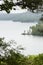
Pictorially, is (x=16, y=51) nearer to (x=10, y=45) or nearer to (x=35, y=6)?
(x=10, y=45)

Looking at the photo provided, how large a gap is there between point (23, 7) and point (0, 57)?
0.64 m

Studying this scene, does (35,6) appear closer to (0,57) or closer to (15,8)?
(15,8)

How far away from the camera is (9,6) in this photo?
245 cm

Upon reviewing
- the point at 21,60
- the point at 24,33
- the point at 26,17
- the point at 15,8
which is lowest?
the point at 24,33

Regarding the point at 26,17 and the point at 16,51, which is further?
the point at 26,17

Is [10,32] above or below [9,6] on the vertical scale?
below

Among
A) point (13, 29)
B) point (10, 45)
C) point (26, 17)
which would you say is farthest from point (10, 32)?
point (10, 45)

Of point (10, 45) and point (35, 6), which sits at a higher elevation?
point (35, 6)

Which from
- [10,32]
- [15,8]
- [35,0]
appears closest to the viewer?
[35,0]

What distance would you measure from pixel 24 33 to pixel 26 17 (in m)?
1.50

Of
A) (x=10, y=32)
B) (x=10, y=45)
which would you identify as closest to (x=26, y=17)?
A: (x=10, y=32)

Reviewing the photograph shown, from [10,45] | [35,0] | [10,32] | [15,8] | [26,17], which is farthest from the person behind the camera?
[10,32]

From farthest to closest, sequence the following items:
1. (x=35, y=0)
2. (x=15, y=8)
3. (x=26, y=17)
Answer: (x=26, y=17)
(x=15, y=8)
(x=35, y=0)

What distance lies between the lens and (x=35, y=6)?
243 cm
